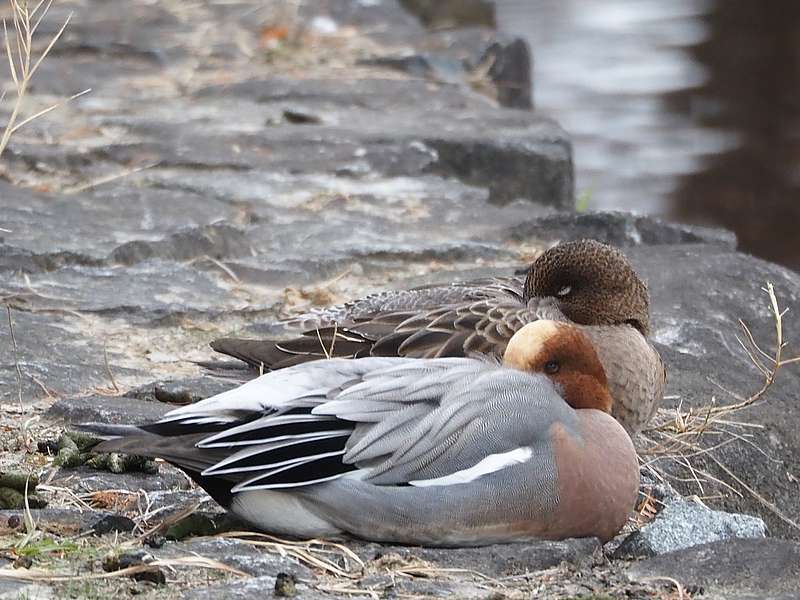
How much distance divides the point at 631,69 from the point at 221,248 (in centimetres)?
613

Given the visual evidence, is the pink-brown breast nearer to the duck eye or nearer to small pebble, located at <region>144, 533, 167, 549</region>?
the duck eye

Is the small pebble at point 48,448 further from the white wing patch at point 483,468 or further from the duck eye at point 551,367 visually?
the duck eye at point 551,367

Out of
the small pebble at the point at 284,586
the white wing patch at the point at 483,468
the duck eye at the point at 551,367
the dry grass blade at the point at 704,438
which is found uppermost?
the duck eye at the point at 551,367

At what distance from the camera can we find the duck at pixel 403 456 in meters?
2.79

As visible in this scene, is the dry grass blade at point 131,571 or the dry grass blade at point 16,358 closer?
the dry grass blade at point 131,571

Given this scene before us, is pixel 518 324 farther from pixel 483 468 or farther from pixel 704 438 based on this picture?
pixel 483 468

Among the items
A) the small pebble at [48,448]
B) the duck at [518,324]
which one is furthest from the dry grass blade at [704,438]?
the small pebble at [48,448]

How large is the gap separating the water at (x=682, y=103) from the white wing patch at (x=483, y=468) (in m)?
5.27

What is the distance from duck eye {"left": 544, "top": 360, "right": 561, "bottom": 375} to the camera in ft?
9.93

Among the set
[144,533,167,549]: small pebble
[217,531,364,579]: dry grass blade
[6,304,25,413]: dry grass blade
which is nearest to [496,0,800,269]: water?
[6,304,25,413]: dry grass blade

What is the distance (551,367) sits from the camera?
119 inches

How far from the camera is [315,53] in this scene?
23.2 feet

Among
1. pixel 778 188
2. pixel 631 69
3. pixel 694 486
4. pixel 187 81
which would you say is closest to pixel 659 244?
pixel 694 486

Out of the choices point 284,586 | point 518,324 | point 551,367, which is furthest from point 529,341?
point 284,586
